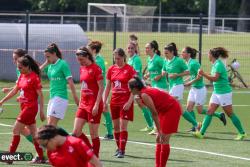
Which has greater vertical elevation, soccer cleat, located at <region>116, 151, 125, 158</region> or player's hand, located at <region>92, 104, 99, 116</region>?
player's hand, located at <region>92, 104, 99, 116</region>

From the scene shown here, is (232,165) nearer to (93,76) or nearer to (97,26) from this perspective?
(93,76)

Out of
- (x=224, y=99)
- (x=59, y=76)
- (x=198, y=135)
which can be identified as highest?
(x=59, y=76)

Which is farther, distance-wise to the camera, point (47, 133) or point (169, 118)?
point (169, 118)

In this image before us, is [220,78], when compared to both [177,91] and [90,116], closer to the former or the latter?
[177,91]

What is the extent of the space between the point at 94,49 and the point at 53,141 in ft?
25.6

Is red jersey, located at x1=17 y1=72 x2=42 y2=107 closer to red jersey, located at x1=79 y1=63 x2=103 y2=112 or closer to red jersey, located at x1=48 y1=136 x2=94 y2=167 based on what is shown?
red jersey, located at x1=79 y1=63 x2=103 y2=112

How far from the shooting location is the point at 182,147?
655 inches

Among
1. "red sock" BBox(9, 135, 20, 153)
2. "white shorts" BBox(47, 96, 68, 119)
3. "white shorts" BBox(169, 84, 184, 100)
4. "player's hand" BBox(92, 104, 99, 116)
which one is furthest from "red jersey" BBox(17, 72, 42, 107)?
"white shorts" BBox(169, 84, 184, 100)

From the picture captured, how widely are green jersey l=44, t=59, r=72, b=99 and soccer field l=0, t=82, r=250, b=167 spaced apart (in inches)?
52.6

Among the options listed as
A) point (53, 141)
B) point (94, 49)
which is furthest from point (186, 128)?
point (53, 141)

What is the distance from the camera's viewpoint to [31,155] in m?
14.4

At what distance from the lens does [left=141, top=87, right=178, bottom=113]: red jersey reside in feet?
42.2

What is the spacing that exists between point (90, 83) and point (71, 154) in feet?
17.3

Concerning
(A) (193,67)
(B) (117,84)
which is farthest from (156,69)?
(B) (117,84)
